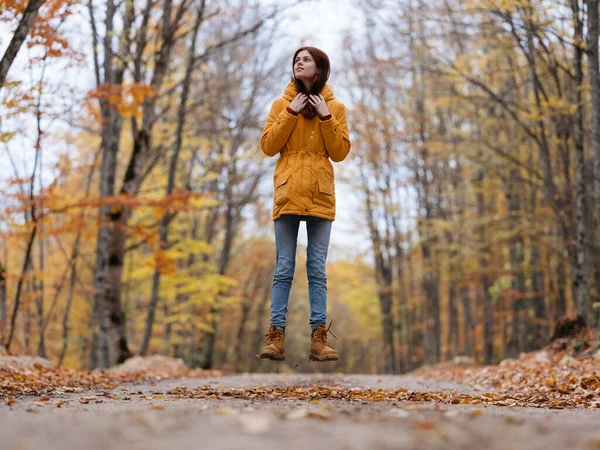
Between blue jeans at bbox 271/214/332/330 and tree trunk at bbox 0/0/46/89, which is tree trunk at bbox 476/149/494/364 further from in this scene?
tree trunk at bbox 0/0/46/89

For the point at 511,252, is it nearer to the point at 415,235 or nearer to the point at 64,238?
the point at 415,235

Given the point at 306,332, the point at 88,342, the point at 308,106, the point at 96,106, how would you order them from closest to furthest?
the point at 308,106
the point at 96,106
the point at 88,342
the point at 306,332

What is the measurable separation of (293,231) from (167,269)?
25.9ft

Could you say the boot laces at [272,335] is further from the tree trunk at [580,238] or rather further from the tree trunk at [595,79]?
the tree trunk at [580,238]

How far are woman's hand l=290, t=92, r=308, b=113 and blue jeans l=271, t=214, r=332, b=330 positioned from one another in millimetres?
939

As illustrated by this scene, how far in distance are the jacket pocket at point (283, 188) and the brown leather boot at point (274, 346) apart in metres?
1.10

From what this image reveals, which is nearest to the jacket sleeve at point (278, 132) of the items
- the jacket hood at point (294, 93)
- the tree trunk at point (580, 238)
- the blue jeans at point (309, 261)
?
Answer: the jacket hood at point (294, 93)

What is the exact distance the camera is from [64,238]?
28359mm

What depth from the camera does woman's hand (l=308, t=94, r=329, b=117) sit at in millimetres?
5379

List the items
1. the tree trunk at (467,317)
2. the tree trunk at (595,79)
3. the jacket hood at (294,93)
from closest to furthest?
the jacket hood at (294,93) → the tree trunk at (595,79) → the tree trunk at (467,317)

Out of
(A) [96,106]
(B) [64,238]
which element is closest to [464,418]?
(A) [96,106]

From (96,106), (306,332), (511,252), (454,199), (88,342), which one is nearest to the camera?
(96,106)

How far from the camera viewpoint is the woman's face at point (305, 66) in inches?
218

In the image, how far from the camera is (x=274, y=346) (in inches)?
205
